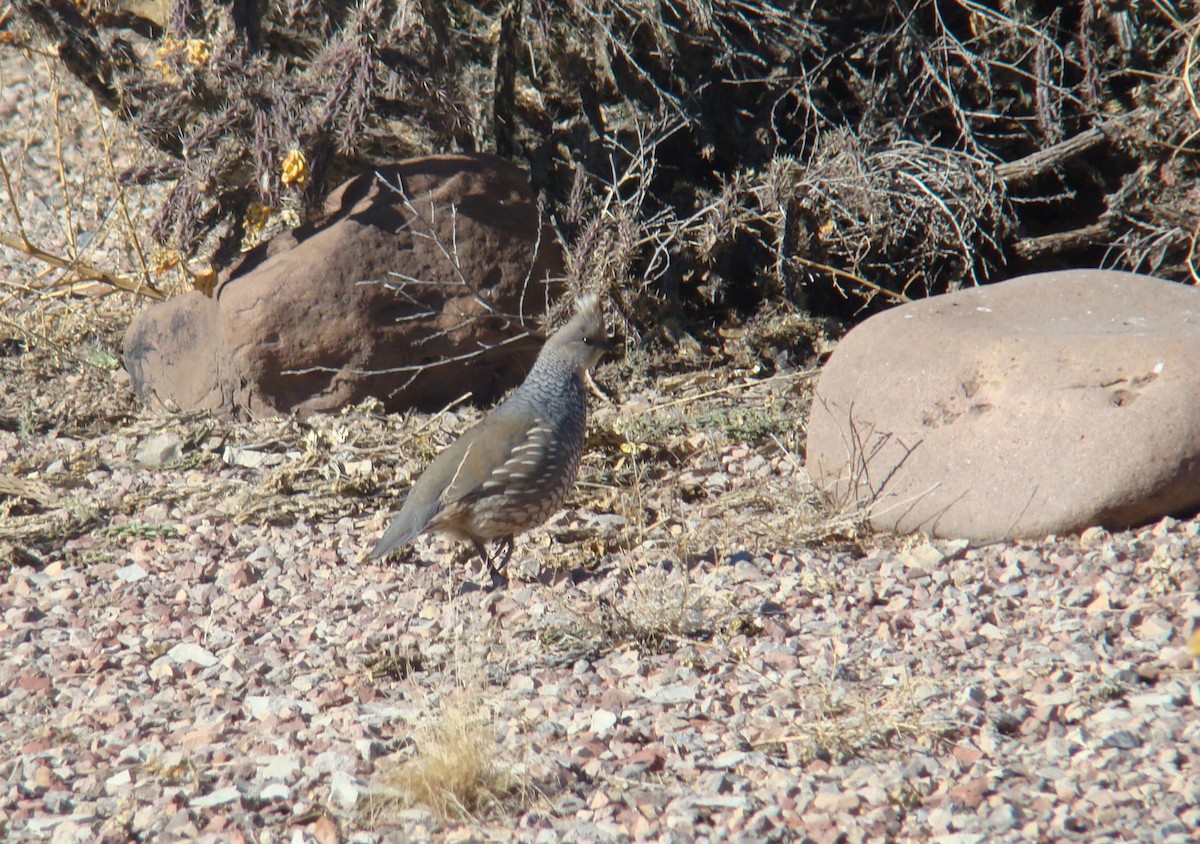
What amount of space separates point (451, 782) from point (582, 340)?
8.71ft

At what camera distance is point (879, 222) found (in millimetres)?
6527

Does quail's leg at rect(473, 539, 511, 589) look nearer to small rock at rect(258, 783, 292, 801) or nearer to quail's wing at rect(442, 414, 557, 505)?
quail's wing at rect(442, 414, 557, 505)

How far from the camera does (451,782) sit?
3.14 metres

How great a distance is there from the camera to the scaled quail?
486cm

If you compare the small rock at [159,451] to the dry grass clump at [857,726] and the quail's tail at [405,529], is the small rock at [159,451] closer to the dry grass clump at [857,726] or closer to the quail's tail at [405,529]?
the quail's tail at [405,529]

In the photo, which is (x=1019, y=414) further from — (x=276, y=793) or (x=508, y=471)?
(x=276, y=793)

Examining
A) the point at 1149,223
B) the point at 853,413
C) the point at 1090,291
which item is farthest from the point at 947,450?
the point at 1149,223

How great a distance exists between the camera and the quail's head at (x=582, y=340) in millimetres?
5441

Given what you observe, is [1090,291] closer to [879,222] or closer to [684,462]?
[879,222]

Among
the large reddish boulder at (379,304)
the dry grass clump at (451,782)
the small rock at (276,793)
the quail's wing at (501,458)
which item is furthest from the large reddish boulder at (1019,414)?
the small rock at (276,793)

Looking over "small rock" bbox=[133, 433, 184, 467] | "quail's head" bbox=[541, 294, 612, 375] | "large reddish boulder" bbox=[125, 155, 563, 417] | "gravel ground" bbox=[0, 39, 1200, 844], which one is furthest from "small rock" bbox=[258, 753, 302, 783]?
"large reddish boulder" bbox=[125, 155, 563, 417]

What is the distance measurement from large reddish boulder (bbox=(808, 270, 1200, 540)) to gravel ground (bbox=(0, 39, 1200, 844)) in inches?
6.2

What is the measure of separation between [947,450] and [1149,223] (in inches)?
103

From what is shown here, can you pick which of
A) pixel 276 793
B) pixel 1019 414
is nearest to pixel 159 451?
pixel 276 793
